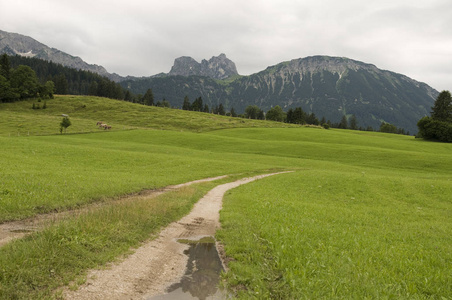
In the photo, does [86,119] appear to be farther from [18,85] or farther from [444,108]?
[444,108]

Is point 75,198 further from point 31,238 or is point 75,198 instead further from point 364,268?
point 364,268

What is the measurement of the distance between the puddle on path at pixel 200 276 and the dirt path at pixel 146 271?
11.8 inches

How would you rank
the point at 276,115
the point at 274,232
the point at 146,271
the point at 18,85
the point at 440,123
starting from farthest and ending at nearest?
the point at 276,115
the point at 18,85
the point at 440,123
the point at 274,232
the point at 146,271

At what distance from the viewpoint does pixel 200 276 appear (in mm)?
8781

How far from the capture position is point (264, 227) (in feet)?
41.7

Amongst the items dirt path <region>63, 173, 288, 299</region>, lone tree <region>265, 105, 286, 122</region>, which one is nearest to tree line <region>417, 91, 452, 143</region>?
lone tree <region>265, 105, 286, 122</region>

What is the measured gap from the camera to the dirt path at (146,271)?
23.6 ft

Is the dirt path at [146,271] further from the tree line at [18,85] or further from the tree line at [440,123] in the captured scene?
the tree line at [18,85]

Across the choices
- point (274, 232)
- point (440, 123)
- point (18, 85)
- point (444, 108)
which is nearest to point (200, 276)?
point (274, 232)

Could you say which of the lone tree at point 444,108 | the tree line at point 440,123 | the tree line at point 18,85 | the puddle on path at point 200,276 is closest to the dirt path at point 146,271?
the puddle on path at point 200,276

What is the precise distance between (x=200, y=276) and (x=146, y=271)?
6.35 feet

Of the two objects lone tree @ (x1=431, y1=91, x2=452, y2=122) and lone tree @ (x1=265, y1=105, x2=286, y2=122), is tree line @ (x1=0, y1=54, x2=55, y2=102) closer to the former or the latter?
lone tree @ (x1=265, y1=105, x2=286, y2=122)

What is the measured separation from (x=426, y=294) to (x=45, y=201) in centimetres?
1871

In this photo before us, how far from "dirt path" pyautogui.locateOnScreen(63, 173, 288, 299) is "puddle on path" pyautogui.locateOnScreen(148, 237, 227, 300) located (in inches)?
11.8
